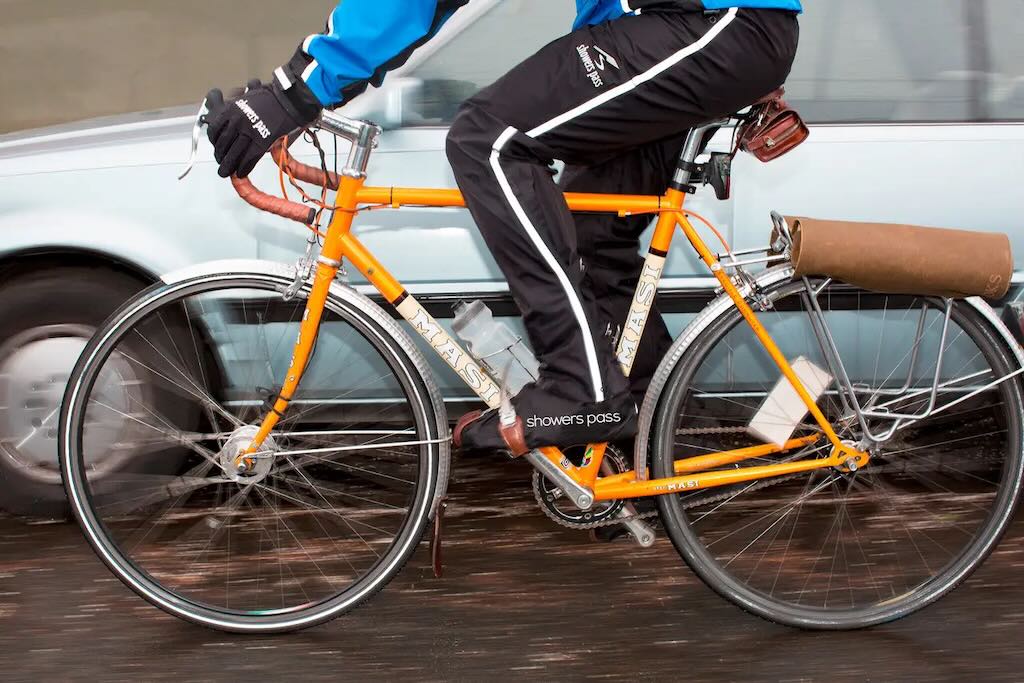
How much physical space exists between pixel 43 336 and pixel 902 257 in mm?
2491

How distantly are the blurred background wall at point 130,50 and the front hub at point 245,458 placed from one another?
7.99 m

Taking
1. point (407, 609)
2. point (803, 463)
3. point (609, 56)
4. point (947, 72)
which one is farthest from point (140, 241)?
point (947, 72)

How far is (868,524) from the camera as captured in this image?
3.67 metres

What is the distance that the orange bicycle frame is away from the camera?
3037 millimetres

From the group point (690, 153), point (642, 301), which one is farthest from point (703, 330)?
point (690, 153)

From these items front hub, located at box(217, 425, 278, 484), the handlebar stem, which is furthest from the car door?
front hub, located at box(217, 425, 278, 484)

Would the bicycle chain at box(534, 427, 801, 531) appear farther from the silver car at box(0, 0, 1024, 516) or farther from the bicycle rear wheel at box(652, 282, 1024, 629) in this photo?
the silver car at box(0, 0, 1024, 516)

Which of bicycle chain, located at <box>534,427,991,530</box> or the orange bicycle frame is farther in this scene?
bicycle chain, located at <box>534,427,991,530</box>

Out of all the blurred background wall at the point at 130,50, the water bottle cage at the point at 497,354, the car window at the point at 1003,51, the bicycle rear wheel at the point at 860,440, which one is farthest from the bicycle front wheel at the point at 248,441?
the blurred background wall at the point at 130,50

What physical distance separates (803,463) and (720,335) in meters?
0.39

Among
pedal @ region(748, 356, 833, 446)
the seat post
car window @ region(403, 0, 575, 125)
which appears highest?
car window @ region(403, 0, 575, 125)

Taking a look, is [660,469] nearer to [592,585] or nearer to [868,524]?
[592,585]

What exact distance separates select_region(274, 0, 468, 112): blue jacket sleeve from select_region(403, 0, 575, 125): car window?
37.8 inches

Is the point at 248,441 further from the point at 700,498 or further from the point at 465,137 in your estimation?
the point at 700,498
